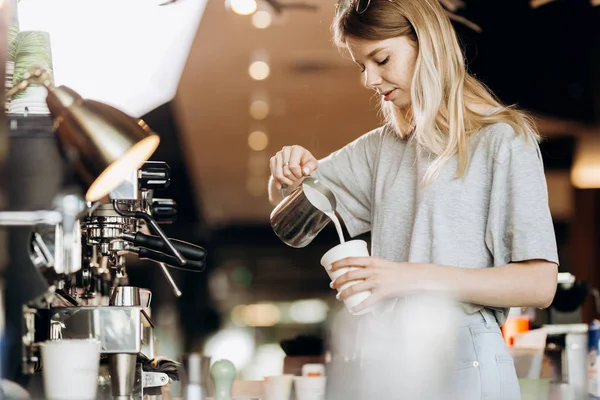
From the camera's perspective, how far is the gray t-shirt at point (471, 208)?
125cm

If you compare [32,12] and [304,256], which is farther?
[304,256]

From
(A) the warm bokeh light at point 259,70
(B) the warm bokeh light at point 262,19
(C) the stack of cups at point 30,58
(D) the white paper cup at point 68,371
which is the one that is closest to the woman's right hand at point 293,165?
(C) the stack of cups at point 30,58

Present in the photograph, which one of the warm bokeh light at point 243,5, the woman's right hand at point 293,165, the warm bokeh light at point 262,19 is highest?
the warm bokeh light at point 262,19

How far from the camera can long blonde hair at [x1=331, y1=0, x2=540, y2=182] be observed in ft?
4.39

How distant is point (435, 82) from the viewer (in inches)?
53.0

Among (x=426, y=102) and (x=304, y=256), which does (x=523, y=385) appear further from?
(x=304, y=256)

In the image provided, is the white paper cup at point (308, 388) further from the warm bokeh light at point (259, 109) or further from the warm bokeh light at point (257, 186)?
the warm bokeh light at point (257, 186)

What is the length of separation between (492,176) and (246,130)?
4.00 metres

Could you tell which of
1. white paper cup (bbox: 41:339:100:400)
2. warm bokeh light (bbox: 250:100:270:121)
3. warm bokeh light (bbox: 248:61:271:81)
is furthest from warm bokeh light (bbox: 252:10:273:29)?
white paper cup (bbox: 41:339:100:400)

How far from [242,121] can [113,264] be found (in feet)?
Answer: 12.3

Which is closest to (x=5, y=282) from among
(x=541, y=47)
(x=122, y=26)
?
(x=122, y=26)

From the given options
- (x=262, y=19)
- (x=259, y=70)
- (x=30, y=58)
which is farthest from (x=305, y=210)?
(x=259, y=70)

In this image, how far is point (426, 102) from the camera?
1354 millimetres

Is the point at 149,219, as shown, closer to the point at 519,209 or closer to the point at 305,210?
the point at 305,210
